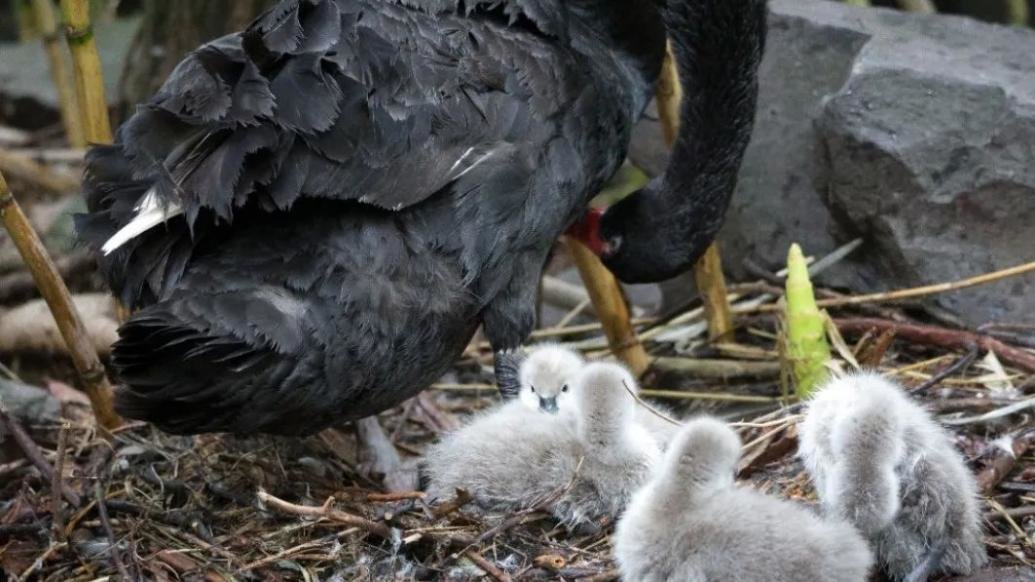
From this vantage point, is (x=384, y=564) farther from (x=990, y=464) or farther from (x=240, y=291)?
(x=990, y=464)

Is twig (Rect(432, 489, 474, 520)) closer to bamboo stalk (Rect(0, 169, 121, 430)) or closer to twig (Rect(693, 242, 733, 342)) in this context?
bamboo stalk (Rect(0, 169, 121, 430))

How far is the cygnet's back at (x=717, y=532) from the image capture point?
2.80m

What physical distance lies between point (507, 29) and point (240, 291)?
111cm

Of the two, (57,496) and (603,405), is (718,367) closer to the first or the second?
(603,405)

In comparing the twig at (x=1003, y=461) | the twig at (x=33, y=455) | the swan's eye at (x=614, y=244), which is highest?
the swan's eye at (x=614, y=244)

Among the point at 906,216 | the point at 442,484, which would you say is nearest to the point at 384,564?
the point at 442,484

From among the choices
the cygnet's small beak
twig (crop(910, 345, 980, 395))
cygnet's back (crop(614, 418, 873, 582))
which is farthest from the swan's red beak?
cygnet's back (crop(614, 418, 873, 582))

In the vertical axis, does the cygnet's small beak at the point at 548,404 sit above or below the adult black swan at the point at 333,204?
below

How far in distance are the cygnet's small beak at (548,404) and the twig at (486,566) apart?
0.51 m

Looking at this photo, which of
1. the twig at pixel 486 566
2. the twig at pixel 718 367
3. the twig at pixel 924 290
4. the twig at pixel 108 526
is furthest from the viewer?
the twig at pixel 718 367

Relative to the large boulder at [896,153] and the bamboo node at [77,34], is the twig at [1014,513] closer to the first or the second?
the large boulder at [896,153]

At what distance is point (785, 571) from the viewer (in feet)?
9.14

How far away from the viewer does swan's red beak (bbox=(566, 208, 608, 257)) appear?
14.8 feet

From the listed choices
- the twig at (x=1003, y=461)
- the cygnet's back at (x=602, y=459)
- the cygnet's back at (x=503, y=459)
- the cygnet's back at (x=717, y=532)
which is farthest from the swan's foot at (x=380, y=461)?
the twig at (x=1003, y=461)
